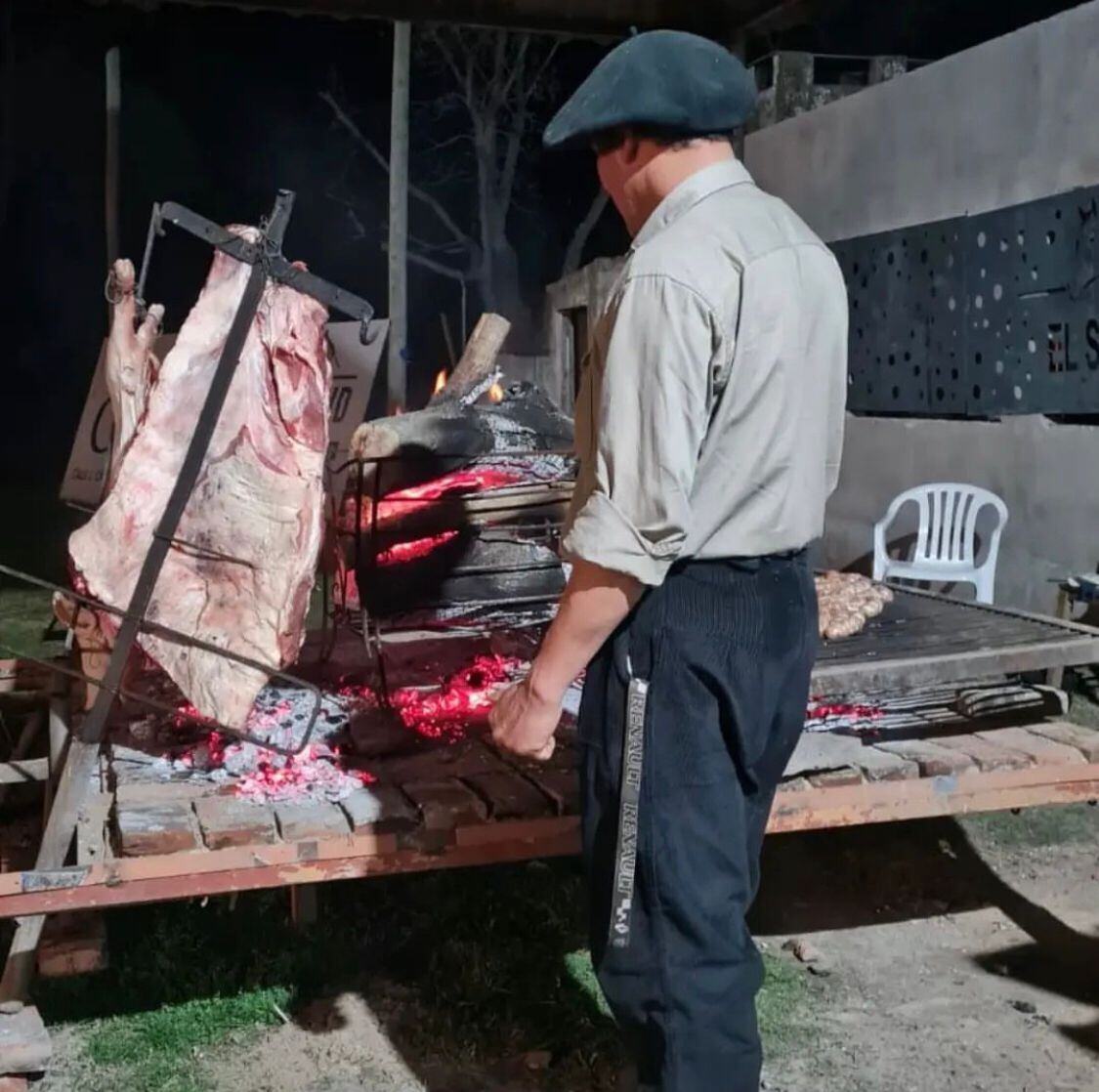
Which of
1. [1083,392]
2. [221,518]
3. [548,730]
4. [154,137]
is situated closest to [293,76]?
[154,137]

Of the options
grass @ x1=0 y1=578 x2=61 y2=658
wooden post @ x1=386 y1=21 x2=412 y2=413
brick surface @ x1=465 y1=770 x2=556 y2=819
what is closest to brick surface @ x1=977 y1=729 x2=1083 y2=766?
brick surface @ x1=465 y1=770 x2=556 y2=819

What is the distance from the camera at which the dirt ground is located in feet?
11.1

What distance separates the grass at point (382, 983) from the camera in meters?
3.46

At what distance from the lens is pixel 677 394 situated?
2.13m

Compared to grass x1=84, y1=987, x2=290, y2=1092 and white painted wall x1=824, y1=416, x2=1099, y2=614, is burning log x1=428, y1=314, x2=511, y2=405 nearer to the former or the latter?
grass x1=84, y1=987, x2=290, y2=1092

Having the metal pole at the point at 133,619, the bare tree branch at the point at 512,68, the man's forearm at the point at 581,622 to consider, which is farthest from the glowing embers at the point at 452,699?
the bare tree branch at the point at 512,68

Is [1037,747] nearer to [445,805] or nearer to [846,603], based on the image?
[846,603]

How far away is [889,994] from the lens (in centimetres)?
383

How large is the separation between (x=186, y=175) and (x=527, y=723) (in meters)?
14.8

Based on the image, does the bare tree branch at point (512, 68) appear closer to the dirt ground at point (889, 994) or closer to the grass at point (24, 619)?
the grass at point (24, 619)

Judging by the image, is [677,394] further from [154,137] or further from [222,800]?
[154,137]

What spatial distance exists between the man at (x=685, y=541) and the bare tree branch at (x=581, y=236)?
13.8 m

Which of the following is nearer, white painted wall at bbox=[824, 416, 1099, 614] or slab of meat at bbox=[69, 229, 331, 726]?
slab of meat at bbox=[69, 229, 331, 726]

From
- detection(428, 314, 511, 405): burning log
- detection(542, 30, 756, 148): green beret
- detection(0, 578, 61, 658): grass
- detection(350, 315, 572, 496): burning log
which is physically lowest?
detection(0, 578, 61, 658): grass
